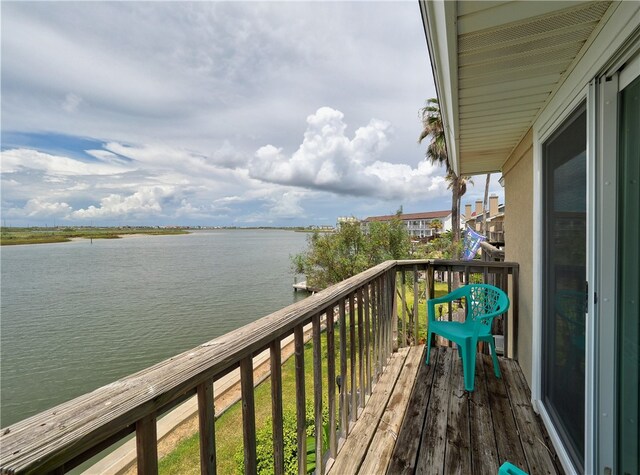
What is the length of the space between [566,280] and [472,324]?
42.5 inches

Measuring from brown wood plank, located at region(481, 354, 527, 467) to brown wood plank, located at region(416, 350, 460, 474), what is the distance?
299 mm

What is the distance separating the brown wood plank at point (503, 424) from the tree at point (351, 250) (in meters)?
8.49

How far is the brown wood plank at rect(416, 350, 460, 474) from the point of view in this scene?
5.39 ft

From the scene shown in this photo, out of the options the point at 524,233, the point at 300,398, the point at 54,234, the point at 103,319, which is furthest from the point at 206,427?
the point at 54,234

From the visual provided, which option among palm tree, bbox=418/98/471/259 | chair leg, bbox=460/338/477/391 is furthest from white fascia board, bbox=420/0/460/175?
palm tree, bbox=418/98/471/259

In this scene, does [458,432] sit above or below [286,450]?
above

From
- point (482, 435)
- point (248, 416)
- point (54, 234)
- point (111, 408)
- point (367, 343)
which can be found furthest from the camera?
point (54, 234)

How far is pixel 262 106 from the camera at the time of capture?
1172cm

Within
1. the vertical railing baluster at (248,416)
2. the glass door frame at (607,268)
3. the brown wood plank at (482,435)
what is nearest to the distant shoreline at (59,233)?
the brown wood plank at (482,435)

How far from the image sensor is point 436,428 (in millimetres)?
1925

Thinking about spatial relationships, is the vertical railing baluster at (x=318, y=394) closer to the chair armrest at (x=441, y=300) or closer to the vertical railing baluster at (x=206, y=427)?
the vertical railing baluster at (x=206, y=427)

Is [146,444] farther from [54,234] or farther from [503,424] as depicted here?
[54,234]

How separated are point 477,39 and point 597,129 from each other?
64 cm

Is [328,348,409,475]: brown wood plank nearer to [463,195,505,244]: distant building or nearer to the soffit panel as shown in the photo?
the soffit panel
